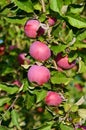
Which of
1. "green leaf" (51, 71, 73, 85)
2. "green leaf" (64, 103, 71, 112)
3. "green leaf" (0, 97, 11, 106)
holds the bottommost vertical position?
"green leaf" (0, 97, 11, 106)

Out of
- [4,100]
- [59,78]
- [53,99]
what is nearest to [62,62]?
[59,78]

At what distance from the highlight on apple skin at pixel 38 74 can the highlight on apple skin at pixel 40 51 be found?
5 centimetres

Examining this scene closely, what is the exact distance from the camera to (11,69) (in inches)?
101

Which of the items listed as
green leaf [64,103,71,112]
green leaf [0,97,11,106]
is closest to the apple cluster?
green leaf [64,103,71,112]

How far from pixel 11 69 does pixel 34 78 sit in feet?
2.64

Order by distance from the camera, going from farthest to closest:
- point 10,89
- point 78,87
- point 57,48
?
1. point 78,87
2. point 10,89
3. point 57,48

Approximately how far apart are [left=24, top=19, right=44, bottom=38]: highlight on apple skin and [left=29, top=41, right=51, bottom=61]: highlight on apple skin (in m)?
0.05

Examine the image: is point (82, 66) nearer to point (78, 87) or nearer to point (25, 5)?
point (25, 5)

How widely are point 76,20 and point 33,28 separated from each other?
0.20m

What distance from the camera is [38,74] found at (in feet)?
5.82

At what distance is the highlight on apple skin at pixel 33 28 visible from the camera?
1.77 metres

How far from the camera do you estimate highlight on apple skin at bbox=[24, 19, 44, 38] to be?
5.81 ft

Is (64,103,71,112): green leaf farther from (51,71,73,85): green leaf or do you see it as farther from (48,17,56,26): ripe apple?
(48,17,56,26): ripe apple

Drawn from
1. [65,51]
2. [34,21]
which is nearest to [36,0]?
[34,21]
